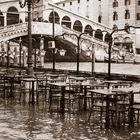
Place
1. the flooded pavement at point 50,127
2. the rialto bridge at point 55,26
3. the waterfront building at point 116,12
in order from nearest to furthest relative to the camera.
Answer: the flooded pavement at point 50,127 → the rialto bridge at point 55,26 → the waterfront building at point 116,12

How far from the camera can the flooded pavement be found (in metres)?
8.34

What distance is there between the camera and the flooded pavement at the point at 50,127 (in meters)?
8.34

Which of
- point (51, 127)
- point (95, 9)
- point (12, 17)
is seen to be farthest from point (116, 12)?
point (51, 127)

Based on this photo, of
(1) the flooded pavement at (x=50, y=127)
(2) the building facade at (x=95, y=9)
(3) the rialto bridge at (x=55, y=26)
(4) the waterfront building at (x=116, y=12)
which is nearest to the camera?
(1) the flooded pavement at (x=50, y=127)

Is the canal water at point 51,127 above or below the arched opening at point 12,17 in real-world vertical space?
below

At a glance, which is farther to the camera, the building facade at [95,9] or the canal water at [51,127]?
the building facade at [95,9]

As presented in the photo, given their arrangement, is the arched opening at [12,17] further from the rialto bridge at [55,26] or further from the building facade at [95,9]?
the building facade at [95,9]

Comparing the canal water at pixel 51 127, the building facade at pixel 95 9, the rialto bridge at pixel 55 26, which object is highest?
the building facade at pixel 95 9

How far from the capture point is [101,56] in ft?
169

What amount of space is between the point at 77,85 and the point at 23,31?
107 feet

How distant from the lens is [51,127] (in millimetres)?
9203

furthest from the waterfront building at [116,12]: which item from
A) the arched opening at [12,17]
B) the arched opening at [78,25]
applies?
the arched opening at [12,17]

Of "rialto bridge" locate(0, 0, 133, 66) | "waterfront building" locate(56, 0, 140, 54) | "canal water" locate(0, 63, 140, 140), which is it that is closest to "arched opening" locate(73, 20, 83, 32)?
"rialto bridge" locate(0, 0, 133, 66)

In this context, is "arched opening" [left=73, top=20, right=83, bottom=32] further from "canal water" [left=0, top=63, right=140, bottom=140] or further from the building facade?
"canal water" [left=0, top=63, right=140, bottom=140]
